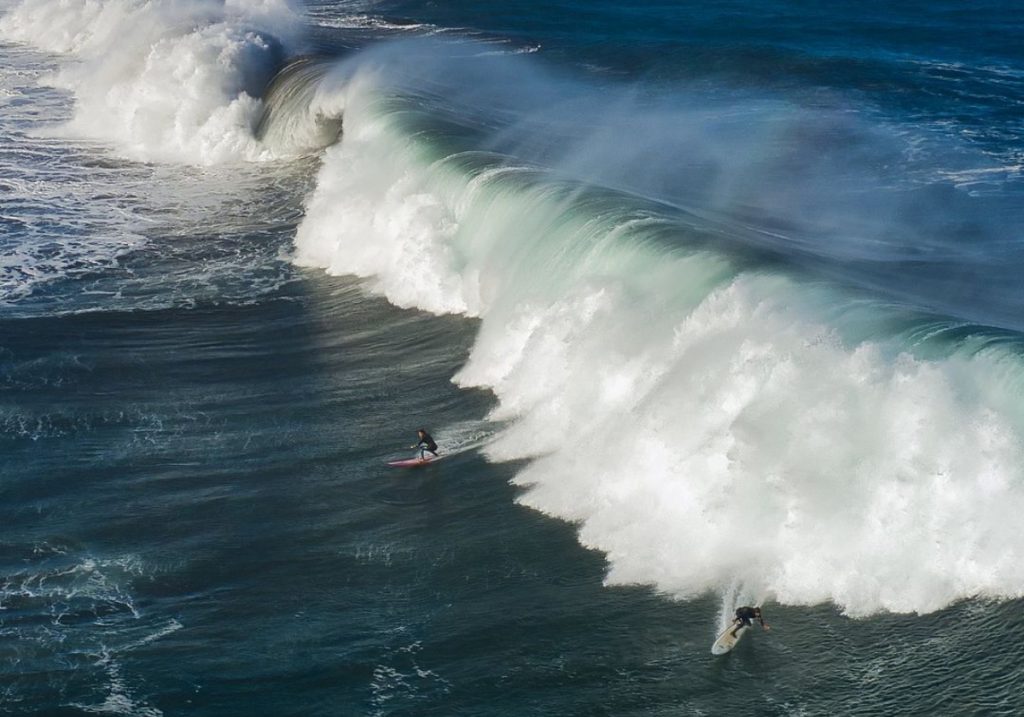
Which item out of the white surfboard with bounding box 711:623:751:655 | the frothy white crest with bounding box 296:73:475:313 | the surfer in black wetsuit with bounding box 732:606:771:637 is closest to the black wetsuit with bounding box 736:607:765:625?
the surfer in black wetsuit with bounding box 732:606:771:637

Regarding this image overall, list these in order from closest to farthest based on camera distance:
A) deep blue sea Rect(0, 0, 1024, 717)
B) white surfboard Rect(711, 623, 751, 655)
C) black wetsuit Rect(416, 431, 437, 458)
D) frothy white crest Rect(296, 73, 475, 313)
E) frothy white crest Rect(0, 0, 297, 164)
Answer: white surfboard Rect(711, 623, 751, 655), deep blue sea Rect(0, 0, 1024, 717), black wetsuit Rect(416, 431, 437, 458), frothy white crest Rect(296, 73, 475, 313), frothy white crest Rect(0, 0, 297, 164)

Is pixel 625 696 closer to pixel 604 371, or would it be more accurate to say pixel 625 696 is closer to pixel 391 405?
pixel 604 371

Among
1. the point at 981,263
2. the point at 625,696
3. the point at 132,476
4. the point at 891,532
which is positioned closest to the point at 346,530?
the point at 132,476

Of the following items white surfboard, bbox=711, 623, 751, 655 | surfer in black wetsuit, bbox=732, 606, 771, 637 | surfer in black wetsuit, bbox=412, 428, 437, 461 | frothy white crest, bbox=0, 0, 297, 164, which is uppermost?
frothy white crest, bbox=0, 0, 297, 164

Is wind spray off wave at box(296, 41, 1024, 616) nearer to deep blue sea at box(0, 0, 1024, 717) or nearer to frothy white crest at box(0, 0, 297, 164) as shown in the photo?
deep blue sea at box(0, 0, 1024, 717)

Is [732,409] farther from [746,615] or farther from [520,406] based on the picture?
[520,406]

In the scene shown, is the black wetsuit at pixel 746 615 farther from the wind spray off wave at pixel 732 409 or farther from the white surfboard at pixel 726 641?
the wind spray off wave at pixel 732 409
